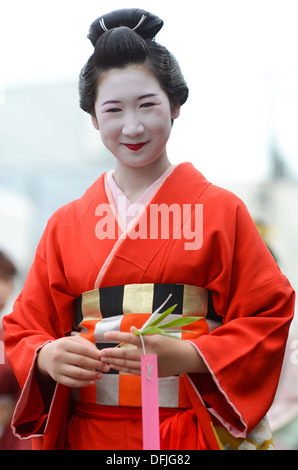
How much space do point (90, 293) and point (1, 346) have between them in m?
0.49

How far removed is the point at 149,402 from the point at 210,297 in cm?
30

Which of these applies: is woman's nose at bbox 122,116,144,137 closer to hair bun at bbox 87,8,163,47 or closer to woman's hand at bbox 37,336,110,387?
hair bun at bbox 87,8,163,47

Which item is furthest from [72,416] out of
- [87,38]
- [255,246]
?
[87,38]

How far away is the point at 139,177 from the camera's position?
1.28 meters

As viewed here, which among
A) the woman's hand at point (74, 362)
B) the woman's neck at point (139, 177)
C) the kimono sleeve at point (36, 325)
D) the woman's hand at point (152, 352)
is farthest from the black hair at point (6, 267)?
the woman's hand at point (152, 352)

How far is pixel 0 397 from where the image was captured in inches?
81.6

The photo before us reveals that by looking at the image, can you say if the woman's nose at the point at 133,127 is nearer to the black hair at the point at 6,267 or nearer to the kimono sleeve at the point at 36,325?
the kimono sleeve at the point at 36,325

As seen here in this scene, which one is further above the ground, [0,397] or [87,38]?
[87,38]

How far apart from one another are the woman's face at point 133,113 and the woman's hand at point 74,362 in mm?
403

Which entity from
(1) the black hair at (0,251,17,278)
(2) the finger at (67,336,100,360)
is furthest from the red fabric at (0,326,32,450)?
(2) the finger at (67,336,100,360)

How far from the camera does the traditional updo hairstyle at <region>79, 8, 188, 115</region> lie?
46.4 inches

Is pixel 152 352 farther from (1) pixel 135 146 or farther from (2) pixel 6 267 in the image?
(2) pixel 6 267

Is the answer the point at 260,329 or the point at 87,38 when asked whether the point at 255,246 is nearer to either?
the point at 260,329

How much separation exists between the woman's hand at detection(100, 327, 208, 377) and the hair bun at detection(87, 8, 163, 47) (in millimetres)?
641
